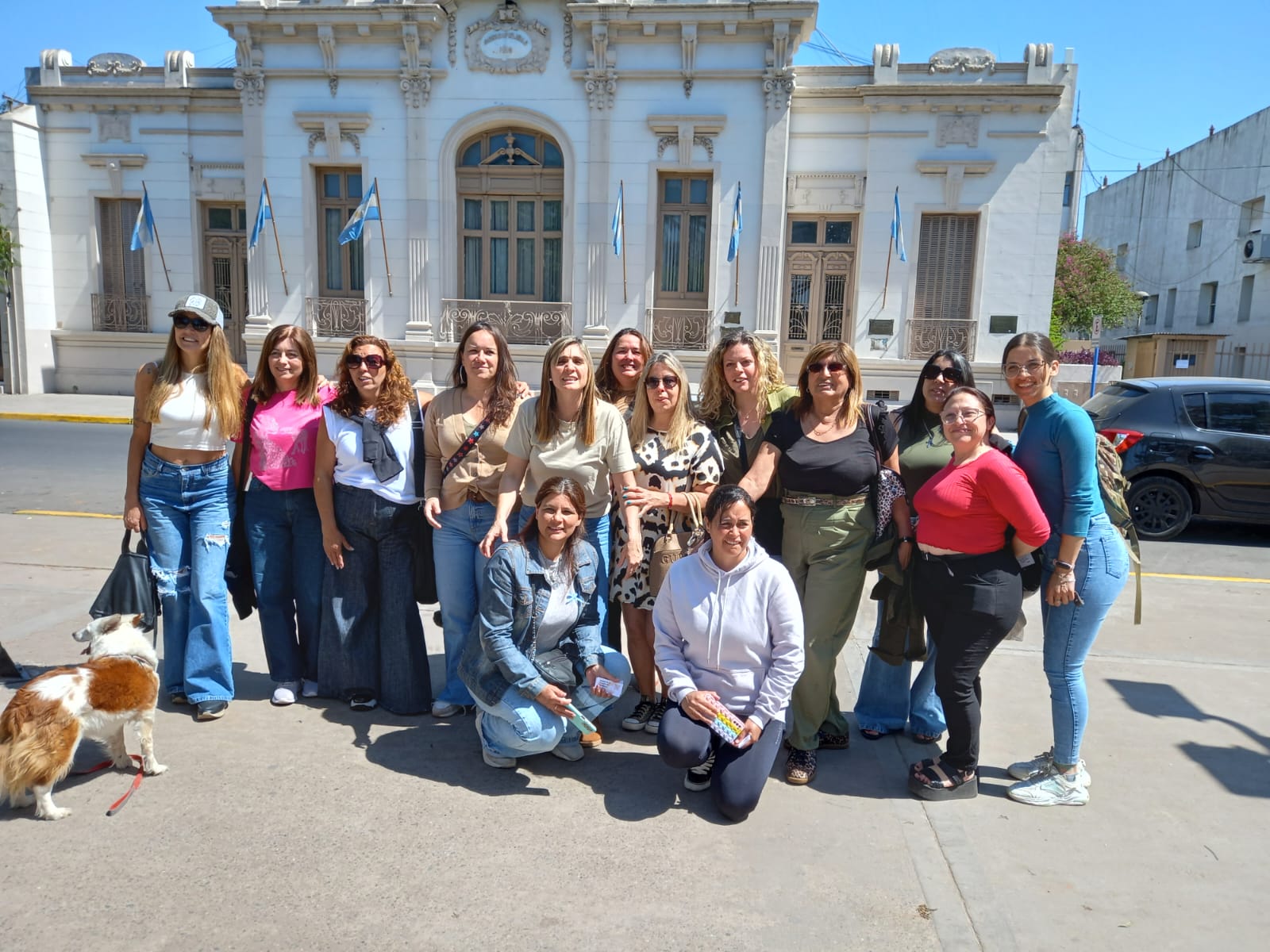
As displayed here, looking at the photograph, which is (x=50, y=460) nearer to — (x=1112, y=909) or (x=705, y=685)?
(x=705, y=685)

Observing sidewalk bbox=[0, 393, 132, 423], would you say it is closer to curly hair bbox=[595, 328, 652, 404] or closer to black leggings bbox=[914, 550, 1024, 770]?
curly hair bbox=[595, 328, 652, 404]

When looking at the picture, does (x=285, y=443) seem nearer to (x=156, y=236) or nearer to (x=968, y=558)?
(x=968, y=558)

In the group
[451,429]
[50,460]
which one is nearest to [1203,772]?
[451,429]

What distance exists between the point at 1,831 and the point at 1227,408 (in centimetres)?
983

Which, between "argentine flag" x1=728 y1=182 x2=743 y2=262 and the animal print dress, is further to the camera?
"argentine flag" x1=728 y1=182 x2=743 y2=262

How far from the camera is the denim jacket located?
3.67 metres

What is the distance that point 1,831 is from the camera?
123 inches

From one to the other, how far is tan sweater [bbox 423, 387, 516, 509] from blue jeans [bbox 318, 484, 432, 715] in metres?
0.25

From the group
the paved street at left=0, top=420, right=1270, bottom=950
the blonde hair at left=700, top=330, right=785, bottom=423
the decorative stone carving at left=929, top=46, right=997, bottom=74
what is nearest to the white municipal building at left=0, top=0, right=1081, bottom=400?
the decorative stone carving at left=929, top=46, right=997, bottom=74

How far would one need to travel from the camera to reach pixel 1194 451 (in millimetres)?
8445

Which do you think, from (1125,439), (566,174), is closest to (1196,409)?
(1125,439)

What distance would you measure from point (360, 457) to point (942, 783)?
291 centimetres

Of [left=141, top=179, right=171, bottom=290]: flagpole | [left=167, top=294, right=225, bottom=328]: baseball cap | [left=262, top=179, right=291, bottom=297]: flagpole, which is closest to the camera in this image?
[left=167, top=294, right=225, bottom=328]: baseball cap

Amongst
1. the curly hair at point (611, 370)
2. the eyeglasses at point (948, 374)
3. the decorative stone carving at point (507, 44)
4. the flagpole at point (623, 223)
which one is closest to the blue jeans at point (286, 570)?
the curly hair at point (611, 370)
